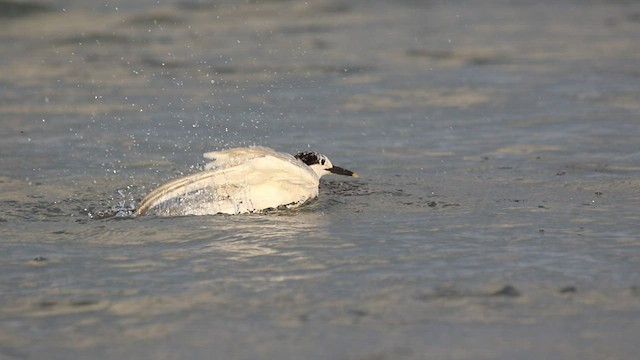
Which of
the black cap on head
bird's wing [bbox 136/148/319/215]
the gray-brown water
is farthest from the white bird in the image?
the black cap on head

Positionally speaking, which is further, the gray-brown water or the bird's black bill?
the bird's black bill

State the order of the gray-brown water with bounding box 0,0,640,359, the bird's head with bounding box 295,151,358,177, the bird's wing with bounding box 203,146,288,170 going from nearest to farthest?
the gray-brown water with bounding box 0,0,640,359
the bird's wing with bounding box 203,146,288,170
the bird's head with bounding box 295,151,358,177

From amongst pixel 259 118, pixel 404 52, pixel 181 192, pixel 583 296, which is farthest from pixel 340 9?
pixel 583 296

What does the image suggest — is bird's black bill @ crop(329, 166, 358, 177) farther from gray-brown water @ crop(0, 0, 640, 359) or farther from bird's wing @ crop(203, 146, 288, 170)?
bird's wing @ crop(203, 146, 288, 170)

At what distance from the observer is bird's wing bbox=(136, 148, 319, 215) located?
779 cm

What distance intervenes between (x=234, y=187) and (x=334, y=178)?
172cm

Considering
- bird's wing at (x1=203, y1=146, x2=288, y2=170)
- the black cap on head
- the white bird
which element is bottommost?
the white bird

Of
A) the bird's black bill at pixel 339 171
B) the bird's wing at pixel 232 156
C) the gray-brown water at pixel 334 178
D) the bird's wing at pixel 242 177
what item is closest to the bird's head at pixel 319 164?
the bird's black bill at pixel 339 171

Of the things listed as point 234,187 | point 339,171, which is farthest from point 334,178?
point 234,187

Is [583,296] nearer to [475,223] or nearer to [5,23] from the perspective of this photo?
[475,223]

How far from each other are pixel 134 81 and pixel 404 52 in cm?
327

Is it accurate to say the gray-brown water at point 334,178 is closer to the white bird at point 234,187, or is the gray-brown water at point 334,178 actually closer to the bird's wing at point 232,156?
the white bird at point 234,187

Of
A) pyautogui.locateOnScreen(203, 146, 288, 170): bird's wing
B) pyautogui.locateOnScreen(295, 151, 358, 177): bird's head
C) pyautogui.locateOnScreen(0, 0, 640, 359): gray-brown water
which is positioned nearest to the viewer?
pyautogui.locateOnScreen(0, 0, 640, 359): gray-brown water

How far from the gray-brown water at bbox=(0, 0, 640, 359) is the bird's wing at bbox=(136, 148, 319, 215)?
18 cm
